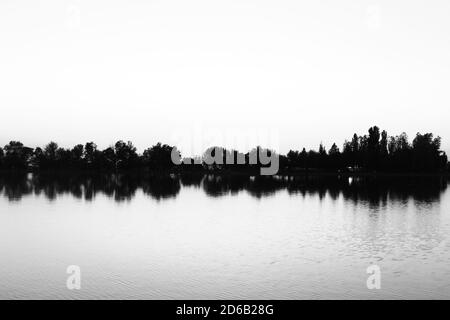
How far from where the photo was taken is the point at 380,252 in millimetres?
26156

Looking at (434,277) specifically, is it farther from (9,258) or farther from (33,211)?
(33,211)

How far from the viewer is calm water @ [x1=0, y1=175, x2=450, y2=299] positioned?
61.8ft

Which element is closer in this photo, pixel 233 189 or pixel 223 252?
pixel 223 252

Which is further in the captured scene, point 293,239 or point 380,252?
point 293,239

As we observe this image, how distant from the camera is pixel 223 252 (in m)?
26.3

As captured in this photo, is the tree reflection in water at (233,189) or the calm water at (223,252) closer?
the calm water at (223,252)

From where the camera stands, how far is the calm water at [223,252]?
1884 cm

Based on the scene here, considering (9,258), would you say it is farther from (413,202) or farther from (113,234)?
(413,202)

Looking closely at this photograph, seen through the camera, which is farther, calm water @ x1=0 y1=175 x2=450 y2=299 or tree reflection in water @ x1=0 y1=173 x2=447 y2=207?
tree reflection in water @ x1=0 y1=173 x2=447 y2=207
